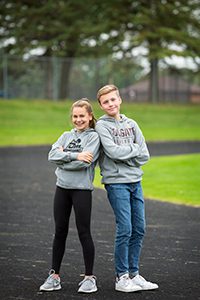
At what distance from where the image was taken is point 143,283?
566 cm

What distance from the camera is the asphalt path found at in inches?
220

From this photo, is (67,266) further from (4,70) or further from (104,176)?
(4,70)

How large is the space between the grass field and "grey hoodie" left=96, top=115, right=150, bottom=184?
331 inches

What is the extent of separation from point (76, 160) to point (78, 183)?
0.62 feet

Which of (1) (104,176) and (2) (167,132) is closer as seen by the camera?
(1) (104,176)

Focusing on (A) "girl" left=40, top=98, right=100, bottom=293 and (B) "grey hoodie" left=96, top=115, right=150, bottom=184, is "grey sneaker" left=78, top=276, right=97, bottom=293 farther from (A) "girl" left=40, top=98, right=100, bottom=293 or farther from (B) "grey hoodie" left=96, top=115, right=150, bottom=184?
(B) "grey hoodie" left=96, top=115, right=150, bottom=184

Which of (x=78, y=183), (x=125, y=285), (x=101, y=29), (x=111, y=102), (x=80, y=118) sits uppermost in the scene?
(x=101, y=29)

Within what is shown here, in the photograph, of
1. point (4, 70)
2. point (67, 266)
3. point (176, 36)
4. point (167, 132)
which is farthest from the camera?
point (176, 36)

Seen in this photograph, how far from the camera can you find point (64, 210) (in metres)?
5.65

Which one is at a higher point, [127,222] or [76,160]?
[76,160]

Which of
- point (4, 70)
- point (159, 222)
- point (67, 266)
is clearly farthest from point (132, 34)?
point (67, 266)

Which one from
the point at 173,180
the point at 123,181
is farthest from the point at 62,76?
the point at 123,181

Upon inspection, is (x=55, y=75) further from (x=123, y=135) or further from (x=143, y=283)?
(x=143, y=283)

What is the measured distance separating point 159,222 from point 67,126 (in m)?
24.3
